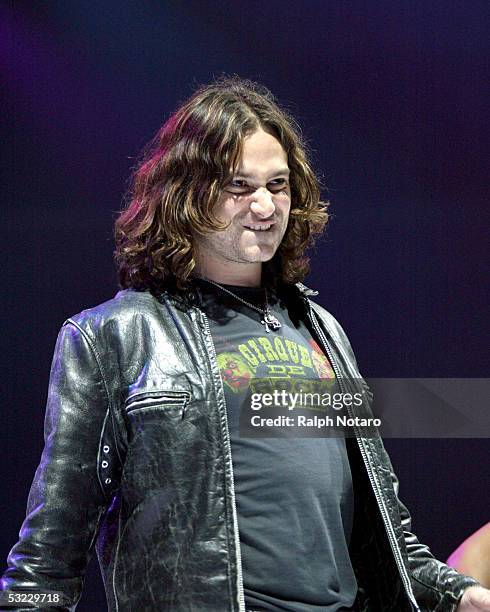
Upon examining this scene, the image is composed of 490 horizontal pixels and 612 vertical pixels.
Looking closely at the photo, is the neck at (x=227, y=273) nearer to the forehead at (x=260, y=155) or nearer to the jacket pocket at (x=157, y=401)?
the forehead at (x=260, y=155)

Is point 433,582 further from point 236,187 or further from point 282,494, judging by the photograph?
point 236,187

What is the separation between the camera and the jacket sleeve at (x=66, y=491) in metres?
1.36

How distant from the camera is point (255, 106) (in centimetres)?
175

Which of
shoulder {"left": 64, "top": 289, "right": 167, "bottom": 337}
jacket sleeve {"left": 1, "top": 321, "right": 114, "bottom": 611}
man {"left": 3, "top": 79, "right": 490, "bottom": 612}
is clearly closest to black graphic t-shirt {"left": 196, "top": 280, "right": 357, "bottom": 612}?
man {"left": 3, "top": 79, "right": 490, "bottom": 612}

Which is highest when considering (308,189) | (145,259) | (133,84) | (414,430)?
(133,84)

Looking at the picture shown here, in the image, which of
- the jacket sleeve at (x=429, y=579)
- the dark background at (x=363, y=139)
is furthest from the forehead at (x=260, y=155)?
the dark background at (x=363, y=139)

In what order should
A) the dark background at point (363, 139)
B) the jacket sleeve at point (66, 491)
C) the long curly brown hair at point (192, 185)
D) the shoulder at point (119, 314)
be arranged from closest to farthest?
1. the jacket sleeve at point (66, 491)
2. the shoulder at point (119, 314)
3. the long curly brown hair at point (192, 185)
4. the dark background at point (363, 139)

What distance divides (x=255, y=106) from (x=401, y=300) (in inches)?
43.7

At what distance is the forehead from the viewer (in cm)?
166

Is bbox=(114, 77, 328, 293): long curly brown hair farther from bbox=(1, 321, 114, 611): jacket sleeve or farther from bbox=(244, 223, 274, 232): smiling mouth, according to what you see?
bbox=(1, 321, 114, 611): jacket sleeve

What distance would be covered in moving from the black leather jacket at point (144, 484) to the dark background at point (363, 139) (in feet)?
3.40

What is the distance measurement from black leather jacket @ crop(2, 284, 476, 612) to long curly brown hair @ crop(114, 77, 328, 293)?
11 cm

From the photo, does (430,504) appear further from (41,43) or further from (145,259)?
(41,43)

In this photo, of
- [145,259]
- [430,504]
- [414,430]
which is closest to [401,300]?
[414,430]
